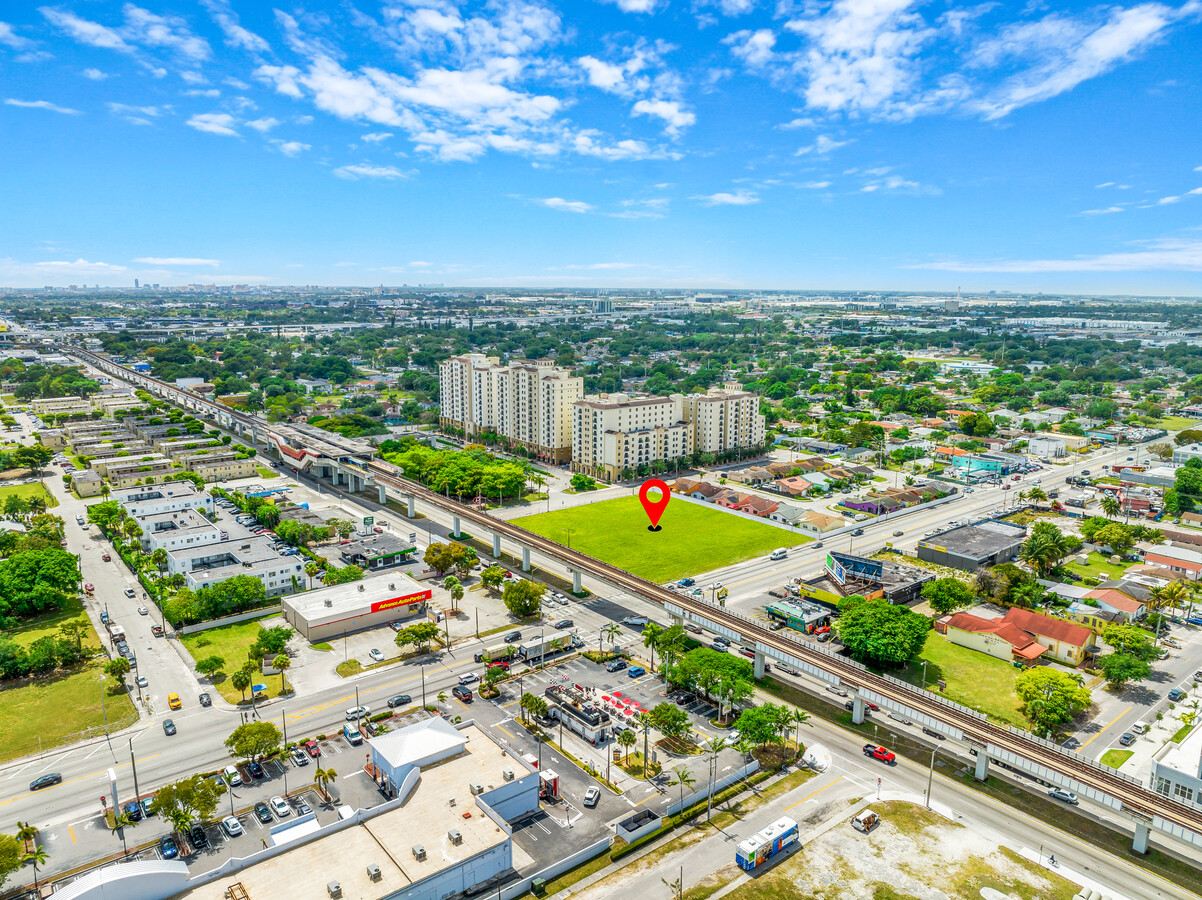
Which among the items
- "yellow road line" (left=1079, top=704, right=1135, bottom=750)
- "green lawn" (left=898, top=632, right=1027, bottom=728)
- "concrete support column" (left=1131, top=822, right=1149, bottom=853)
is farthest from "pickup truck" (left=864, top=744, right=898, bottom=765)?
"yellow road line" (left=1079, top=704, right=1135, bottom=750)

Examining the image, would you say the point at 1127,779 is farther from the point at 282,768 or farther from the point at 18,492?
the point at 18,492

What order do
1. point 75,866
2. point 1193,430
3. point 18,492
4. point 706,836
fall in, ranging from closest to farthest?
point 75,866
point 706,836
point 18,492
point 1193,430

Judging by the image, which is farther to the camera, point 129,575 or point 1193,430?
point 1193,430

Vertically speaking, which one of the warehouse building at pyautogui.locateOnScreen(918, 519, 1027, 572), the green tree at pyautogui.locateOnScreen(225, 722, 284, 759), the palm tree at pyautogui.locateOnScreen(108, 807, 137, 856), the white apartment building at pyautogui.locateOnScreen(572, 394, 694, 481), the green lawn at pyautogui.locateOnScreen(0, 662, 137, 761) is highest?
the white apartment building at pyautogui.locateOnScreen(572, 394, 694, 481)

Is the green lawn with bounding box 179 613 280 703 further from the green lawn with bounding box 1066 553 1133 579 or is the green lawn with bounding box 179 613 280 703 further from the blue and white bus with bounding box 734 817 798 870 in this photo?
the green lawn with bounding box 1066 553 1133 579

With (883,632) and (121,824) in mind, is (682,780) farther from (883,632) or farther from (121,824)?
(121,824)

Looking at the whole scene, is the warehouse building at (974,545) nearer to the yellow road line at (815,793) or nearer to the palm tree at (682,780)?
the yellow road line at (815,793)

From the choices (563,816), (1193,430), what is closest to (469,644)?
(563,816)
